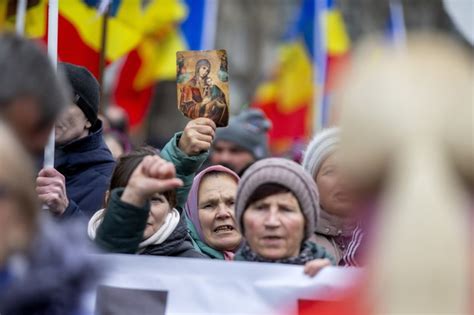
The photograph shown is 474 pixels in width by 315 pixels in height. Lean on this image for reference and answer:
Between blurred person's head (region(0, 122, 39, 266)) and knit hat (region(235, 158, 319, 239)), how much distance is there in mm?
1619

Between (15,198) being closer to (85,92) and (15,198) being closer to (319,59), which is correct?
(85,92)

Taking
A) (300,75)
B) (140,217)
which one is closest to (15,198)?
(140,217)

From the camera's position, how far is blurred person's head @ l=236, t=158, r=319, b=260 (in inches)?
151

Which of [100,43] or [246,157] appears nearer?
[100,43]

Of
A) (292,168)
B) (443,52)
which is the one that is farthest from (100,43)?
(443,52)

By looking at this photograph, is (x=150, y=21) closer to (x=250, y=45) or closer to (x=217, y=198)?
(x=217, y=198)

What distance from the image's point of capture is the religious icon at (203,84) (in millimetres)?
4723

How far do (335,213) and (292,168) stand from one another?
0.90m

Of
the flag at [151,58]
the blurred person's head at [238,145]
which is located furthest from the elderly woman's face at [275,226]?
the flag at [151,58]

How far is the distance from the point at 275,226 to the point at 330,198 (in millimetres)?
1027

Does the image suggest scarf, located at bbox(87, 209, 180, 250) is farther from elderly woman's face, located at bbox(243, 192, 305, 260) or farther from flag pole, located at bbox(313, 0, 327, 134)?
flag pole, located at bbox(313, 0, 327, 134)

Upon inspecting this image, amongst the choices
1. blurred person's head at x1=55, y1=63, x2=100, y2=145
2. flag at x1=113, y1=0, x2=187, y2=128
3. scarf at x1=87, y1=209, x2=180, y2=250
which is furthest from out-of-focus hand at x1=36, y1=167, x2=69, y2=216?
flag at x1=113, y1=0, x2=187, y2=128

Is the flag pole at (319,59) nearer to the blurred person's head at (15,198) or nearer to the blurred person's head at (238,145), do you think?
the blurred person's head at (238,145)

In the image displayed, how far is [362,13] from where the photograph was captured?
3522cm
